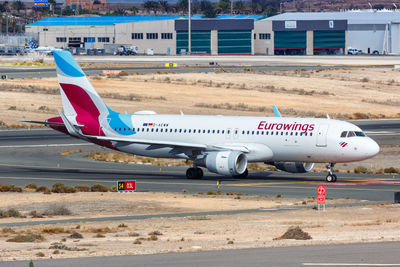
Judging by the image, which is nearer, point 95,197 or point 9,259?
point 9,259

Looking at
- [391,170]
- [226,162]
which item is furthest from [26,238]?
[391,170]

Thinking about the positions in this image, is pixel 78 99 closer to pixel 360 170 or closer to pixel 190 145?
pixel 190 145

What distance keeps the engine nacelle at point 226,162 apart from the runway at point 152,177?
84 centimetres

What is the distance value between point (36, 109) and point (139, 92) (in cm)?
1864

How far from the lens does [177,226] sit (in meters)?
37.2

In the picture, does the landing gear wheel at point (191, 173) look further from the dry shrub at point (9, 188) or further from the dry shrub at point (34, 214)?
the dry shrub at point (34, 214)

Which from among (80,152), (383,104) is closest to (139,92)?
(383,104)

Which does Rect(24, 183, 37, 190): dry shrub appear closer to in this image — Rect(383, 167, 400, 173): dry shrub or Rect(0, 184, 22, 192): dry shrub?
Rect(0, 184, 22, 192): dry shrub

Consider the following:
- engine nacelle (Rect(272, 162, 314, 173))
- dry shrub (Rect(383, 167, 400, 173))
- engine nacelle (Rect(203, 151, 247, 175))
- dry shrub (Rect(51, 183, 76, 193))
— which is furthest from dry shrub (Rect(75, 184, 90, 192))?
dry shrub (Rect(383, 167, 400, 173))

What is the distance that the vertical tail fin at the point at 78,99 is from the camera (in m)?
61.2

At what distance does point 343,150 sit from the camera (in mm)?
54125

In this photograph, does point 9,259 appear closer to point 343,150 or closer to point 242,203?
point 242,203

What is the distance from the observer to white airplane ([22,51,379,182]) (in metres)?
54.7

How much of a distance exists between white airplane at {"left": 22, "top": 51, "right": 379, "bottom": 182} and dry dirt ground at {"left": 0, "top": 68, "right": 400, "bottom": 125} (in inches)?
1489
